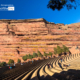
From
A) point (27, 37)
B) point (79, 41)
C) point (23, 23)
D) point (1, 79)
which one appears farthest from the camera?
point (23, 23)

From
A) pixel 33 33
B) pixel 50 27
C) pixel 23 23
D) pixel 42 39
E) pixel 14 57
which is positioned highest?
pixel 23 23

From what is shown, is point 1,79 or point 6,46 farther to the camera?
point 6,46

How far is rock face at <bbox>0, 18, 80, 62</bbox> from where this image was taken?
4631cm

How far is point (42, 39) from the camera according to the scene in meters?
49.0

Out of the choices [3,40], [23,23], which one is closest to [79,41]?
[23,23]

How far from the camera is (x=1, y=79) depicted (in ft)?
20.2

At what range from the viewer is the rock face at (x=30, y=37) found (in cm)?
4631

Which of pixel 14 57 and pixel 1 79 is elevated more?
pixel 1 79

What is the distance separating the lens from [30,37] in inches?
1972

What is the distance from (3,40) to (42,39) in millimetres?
29876

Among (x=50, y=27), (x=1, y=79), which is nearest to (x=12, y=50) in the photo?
(x=50, y=27)

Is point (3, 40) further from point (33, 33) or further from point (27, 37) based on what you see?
point (33, 33)

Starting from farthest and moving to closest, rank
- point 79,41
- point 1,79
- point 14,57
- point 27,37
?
point 27,37
point 79,41
point 14,57
point 1,79

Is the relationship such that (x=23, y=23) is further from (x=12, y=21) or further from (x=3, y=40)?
(x=3, y=40)
